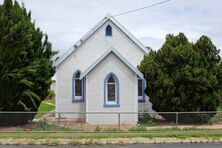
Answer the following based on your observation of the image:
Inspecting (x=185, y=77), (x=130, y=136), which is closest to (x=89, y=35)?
(x=185, y=77)

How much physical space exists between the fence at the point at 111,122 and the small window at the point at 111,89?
1134 millimetres

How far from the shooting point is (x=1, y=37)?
1727 centimetres

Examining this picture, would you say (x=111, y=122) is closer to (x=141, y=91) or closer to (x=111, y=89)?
(x=111, y=89)

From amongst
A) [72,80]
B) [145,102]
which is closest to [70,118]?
[72,80]

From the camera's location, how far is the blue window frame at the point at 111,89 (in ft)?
66.3

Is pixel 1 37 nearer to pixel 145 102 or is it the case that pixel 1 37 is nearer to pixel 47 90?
pixel 47 90

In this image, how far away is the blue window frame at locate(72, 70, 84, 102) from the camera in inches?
948

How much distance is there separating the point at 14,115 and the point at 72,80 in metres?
7.43

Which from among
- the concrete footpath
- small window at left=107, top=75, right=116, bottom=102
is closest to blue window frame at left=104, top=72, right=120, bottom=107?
small window at left=107, top=75, right=116, bottom=102

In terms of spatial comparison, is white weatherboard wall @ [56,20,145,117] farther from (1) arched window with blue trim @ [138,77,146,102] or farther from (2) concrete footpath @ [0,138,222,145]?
(2) concrete footpath @ [0,138,222,145]

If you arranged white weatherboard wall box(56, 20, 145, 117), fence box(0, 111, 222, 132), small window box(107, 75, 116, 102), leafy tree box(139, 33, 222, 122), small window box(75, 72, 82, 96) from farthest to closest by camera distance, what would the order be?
1. small window box(75, 72, 82, 96)
2. white weatherboard wall box(56, 20, 145, 117)
3. small window box(107, 75, 116, 102)
4. leafy tree box(139, 33, 222, 122)
5. fence box(0, 111, 222, 132)

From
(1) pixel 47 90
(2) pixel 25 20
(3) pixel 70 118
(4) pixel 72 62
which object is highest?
(2) pixel 25 20

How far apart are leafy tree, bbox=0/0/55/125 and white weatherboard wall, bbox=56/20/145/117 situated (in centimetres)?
477

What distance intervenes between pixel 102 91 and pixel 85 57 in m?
4.94
